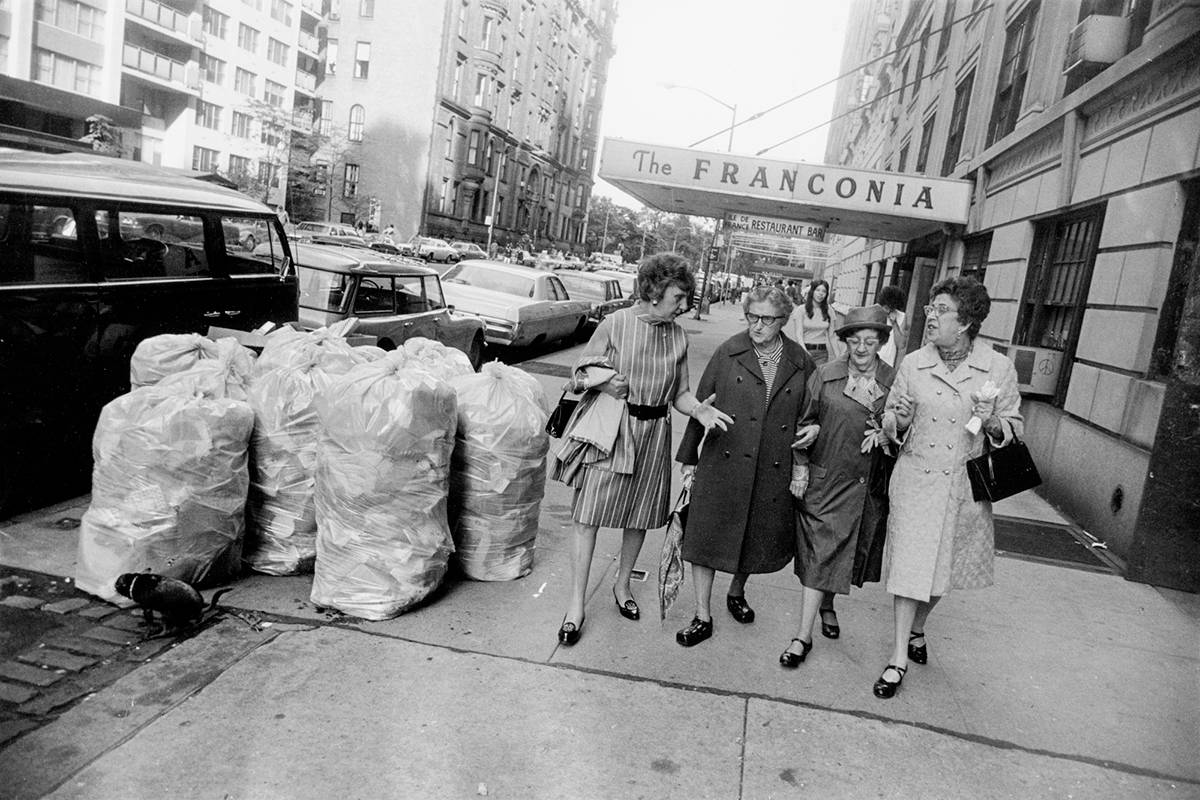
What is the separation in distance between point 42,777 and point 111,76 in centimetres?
4459

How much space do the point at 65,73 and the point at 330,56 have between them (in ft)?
79.8

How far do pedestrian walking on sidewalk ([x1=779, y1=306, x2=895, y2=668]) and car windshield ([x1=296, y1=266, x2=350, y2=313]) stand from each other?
5.89 metres

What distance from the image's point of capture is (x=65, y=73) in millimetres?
36938

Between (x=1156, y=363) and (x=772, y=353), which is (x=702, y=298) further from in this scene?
(x=772, y=353)

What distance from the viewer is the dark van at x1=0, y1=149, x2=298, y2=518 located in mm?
4977

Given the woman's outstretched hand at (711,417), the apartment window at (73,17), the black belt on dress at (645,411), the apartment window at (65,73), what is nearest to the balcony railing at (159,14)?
the apartment window at (73,17)

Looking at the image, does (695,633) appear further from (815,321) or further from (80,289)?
(815,321)

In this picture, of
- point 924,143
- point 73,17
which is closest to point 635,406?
point 924,143

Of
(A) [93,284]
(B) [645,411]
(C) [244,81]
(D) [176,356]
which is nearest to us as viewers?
(B) [645,411]

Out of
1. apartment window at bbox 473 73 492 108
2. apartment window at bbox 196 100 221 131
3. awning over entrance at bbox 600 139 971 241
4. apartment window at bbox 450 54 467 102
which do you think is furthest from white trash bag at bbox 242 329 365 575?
apartment window at bbox 473 73 492 108

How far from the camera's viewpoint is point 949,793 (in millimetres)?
3152

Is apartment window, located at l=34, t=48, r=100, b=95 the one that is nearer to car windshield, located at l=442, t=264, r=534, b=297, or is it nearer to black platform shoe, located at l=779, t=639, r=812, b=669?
car windshield, located at l=442, t=264, r=534, b=297

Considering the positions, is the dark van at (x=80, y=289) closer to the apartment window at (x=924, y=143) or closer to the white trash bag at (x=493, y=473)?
the white trash bag at (x=493, y=473)

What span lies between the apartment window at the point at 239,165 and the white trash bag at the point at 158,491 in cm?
5058
